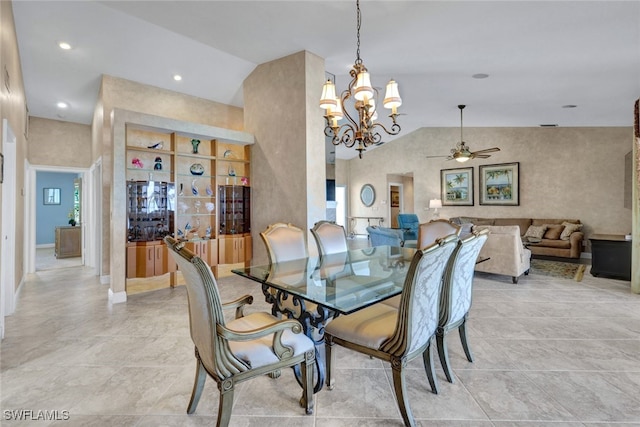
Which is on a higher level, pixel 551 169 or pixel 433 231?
pixel 551 169

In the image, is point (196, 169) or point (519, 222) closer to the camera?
point (196, 169)

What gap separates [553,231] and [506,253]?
120 inches

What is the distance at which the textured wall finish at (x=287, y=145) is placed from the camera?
4406mm

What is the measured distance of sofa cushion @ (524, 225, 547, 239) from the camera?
688cm

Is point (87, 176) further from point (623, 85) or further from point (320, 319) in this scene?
point (623, 85)

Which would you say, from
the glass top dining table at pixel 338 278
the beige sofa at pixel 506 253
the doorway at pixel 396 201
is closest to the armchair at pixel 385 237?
the beige sofa at pixel 506 253

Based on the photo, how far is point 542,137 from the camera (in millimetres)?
7391

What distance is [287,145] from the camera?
4.62 m

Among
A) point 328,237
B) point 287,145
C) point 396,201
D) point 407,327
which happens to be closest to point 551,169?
point 396,201

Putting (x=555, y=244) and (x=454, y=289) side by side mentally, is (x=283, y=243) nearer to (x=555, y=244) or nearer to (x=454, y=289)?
(x=454, y=289)

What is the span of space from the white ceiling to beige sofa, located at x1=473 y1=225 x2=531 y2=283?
7.50ft

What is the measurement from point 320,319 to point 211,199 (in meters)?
3.79

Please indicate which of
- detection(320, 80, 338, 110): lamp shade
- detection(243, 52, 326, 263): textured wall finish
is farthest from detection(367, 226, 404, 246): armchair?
detection(320, 80, 338, 110): lamp shade

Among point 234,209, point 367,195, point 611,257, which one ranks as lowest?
point 611,257
